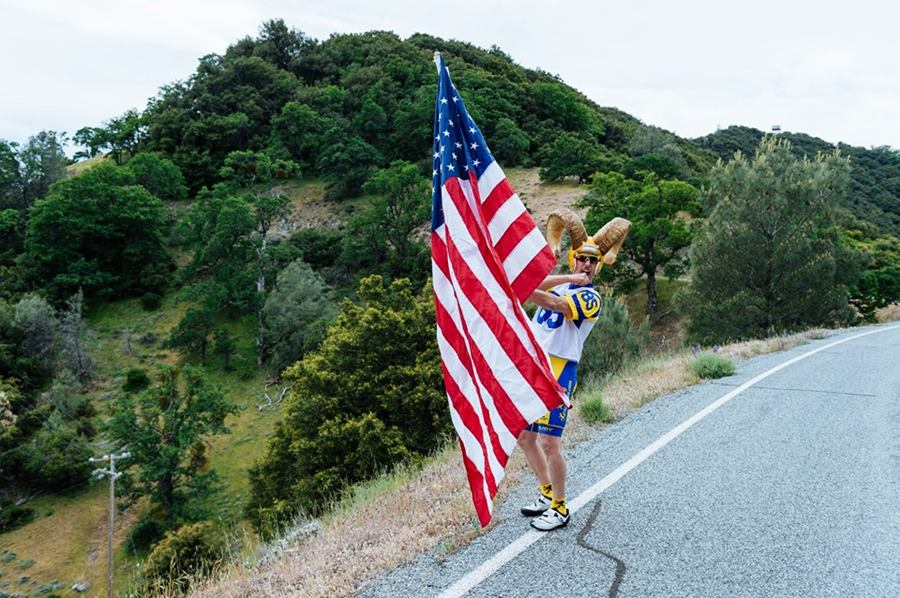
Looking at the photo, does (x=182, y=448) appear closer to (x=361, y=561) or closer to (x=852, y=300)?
(x=361, y=561)

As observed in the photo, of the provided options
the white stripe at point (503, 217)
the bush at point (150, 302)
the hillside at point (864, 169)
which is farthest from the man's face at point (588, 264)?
the hillside at point (864, 169)

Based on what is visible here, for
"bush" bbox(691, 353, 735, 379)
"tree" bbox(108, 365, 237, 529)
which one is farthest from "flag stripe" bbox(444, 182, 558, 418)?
"tree" bbox(108, 365, 237, 529)

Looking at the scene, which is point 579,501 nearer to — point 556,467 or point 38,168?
point 556,467

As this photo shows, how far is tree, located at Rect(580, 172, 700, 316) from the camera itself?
1247 inches

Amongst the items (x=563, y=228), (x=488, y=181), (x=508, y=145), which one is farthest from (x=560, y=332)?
(x=508, y=145)

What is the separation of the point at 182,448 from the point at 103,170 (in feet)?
119

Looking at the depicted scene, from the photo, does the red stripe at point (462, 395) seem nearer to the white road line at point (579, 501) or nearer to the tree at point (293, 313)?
the white road line at point (579, 501)

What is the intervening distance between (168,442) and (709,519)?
2292 cm

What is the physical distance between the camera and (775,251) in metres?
18.9

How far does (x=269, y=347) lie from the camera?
35875mm

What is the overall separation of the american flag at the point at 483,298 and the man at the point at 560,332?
27 cm

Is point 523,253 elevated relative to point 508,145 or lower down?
lower down

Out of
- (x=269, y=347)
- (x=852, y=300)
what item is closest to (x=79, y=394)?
(x=269, y=347)

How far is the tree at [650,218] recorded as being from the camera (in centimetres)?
3167
